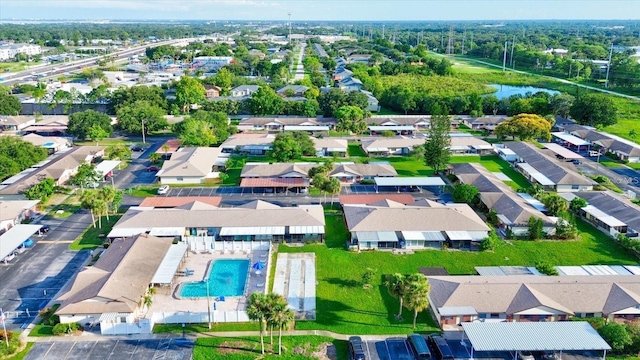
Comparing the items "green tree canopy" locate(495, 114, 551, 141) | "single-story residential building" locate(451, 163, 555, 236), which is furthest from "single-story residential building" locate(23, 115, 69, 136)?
"green tree canopy" locate(495, 114, 551, 141)

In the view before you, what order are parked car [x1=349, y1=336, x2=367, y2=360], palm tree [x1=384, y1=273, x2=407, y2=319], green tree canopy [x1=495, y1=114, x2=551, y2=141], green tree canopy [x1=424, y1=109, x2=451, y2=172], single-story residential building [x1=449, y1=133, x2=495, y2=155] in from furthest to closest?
green tree canopy [x1=495, y1=114, x2=551, y2=141] → single-story residential building [x1=449, y1=133, x2=495, y2=155] → green tree canopy [x1=424, y1=109, x2=451, y2=172] → palm tree [x1=384, y1=273, x2=407, y2=319] → parked car [x1=349, y1=336, x2=367, y2=360]

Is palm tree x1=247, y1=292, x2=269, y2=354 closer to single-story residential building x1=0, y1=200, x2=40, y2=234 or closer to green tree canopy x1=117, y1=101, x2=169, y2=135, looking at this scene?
single-story residential building x1=0, y1=200, x2=40, y2=234

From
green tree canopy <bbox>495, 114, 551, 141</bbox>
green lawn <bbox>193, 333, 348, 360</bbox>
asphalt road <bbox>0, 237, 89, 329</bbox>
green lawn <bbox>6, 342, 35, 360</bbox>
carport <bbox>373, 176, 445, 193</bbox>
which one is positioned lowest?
green lawn <bbox>6, 342, 35, 360</bbox>

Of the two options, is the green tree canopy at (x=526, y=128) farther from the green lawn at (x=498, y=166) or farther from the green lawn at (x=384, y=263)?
the green lawn at (x=384, y=263)

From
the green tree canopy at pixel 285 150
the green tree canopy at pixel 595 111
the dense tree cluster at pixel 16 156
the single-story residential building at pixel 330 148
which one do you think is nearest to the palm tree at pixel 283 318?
the green tree canopy at pixel 285 150

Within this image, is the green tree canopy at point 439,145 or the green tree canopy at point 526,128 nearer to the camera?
the green tree canopy at point 439,145

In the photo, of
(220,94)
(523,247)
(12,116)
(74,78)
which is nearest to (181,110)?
(220,94)

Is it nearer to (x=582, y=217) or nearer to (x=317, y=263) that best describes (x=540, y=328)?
(x=317, y=263)
